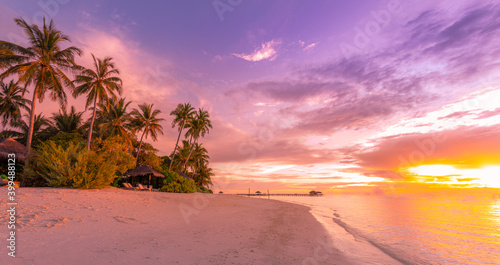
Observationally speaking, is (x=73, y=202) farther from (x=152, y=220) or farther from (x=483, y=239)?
(x=483, y=239)

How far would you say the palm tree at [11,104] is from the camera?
33094mm

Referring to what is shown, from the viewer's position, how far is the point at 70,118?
1462 inches

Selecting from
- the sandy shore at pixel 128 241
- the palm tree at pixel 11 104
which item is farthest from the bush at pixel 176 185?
the palm tree at pixel 11 104

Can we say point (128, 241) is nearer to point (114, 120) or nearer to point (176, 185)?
point (176, 185)

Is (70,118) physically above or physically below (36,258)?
above

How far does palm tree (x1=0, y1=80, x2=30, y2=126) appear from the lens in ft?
109

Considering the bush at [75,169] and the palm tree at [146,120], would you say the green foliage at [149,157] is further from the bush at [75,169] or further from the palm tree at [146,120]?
the bush at [75,169]

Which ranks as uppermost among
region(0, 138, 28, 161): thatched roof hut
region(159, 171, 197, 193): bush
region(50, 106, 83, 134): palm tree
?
region(50, 106, 83, 134): palm tree

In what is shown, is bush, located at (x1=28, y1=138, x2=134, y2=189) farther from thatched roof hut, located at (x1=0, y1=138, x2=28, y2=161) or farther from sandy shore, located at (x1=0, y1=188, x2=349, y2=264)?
thatched roof hut, located at (x1=0, y1=138, x2=28, y2=161)

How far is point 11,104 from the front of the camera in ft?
111

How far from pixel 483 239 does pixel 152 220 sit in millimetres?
17474

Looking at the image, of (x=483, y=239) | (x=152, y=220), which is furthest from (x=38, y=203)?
(x=483, y=239)

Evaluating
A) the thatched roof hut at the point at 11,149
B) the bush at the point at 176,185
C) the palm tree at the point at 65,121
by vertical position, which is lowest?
the bush at the point at 176,185

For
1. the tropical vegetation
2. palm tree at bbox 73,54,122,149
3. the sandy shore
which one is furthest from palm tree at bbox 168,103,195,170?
the sandy shore
